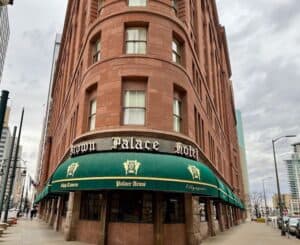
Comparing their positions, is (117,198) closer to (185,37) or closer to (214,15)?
(185,37)

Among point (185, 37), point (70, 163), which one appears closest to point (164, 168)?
point (70, 163)

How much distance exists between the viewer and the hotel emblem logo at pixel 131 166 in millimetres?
13162

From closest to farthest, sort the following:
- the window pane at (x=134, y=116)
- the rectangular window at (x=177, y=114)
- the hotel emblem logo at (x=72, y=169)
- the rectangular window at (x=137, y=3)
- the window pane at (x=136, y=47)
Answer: the hotel emblem logo at (x=72, y=169), the window pane at (x=134, y=116), the rectangular window at (x=177, y=114), the window pane at (x=136, y=47), the rectangular window at (x=137, y=3)

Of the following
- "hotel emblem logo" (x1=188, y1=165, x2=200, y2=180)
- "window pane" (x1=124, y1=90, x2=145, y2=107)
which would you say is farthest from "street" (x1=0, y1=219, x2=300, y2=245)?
"window pane" (x1=124, y1=90, x2=145, y2=107)

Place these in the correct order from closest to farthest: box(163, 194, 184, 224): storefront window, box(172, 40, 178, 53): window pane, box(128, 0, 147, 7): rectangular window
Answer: box(163, 194, 184, 224): storefront window < box(128, 0, 147, 7): rectangular window < box(172, 40, 178, 53): window pane

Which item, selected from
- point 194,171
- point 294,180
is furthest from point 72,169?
point 294,180

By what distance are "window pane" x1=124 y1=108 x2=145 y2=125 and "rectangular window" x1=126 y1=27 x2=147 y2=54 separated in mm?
3850

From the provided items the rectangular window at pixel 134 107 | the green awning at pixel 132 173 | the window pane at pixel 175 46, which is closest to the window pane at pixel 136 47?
the window pane at pixel 175 46

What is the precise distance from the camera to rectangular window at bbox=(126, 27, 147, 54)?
17.8m

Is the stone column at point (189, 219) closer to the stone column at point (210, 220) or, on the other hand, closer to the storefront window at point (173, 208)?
the storefront window at point (173, 208)

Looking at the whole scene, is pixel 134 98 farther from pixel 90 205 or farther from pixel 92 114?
pixel 90 205

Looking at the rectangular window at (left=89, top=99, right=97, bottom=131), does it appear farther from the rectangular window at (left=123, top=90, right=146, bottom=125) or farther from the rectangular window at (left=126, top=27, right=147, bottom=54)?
the rectangular window at (left=126, top=27, right=147, bottom=54)

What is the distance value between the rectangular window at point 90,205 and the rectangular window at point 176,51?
9.91m

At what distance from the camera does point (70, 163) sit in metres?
15.2
